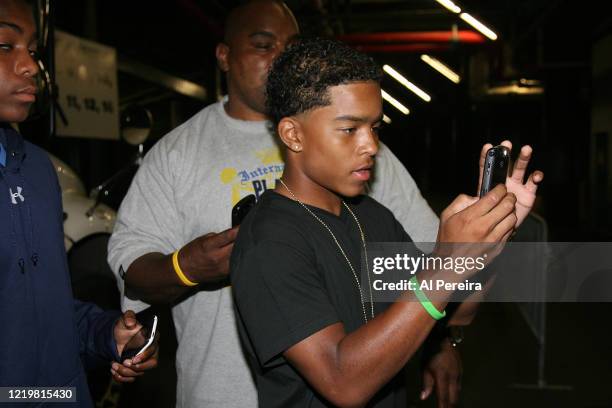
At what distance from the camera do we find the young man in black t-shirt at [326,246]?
118cm

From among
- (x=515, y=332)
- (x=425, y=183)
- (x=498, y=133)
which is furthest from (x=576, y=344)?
(x=425, y=183)

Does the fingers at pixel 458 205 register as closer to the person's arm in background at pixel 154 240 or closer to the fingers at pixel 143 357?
the person's arm in background at pixel 154 240

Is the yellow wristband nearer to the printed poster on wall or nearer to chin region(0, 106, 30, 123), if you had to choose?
chin region(0, 106, 30, 123)

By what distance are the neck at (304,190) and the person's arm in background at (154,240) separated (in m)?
0.34

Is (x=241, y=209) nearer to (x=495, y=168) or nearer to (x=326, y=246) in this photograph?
(x=326, y=246)

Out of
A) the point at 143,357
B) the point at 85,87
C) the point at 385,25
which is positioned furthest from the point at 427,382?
the point at 385,25

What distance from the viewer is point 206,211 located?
197 centimetres

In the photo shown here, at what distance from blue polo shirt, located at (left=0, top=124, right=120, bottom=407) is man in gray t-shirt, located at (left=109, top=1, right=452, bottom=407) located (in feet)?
0.84

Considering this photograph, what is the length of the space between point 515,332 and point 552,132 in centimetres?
904

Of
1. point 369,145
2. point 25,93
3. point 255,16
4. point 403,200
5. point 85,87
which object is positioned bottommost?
point 403,200

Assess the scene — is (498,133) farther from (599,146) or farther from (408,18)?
(408,18)

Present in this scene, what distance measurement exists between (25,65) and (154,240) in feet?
2.06

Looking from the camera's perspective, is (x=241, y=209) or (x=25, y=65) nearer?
(x=25, y=65)

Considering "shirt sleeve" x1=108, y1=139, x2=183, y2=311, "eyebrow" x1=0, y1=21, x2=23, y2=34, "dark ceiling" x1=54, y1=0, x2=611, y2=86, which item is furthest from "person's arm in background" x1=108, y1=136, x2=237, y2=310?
"dark ceiling" x1=54, y1=0, x2=611, y2=86
